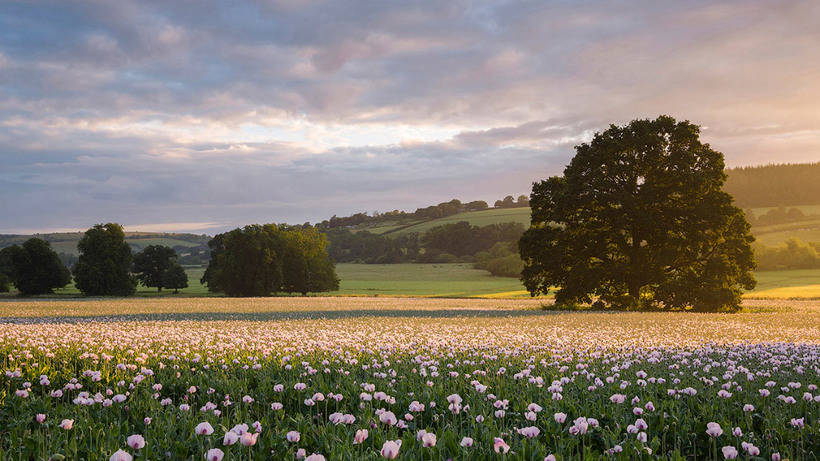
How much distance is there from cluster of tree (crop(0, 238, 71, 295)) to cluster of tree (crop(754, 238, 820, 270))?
93.2 meters

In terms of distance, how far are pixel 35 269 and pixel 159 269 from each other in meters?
15.8

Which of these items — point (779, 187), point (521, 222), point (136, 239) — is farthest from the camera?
point (136, 239)

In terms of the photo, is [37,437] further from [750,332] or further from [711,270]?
[711,270]

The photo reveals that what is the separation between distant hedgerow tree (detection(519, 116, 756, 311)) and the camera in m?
30.3

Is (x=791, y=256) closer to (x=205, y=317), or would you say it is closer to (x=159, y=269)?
(x=205, y=317)

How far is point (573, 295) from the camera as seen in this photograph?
106ft

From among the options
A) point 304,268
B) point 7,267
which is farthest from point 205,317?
point 7,267

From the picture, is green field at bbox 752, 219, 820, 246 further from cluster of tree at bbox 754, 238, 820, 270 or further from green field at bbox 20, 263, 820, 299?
green field at bbox 20, 263, 820, 299

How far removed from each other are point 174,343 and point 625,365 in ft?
31.0

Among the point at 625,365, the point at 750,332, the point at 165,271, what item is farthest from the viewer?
the point at 165,271

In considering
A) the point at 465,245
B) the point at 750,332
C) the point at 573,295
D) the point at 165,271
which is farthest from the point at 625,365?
the point at 465,245

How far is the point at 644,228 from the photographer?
104 ft

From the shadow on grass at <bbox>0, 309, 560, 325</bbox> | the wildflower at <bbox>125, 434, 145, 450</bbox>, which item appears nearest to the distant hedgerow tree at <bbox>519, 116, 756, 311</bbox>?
the shadow on grass at <bbox>0, 309, 560, 325</bbox>

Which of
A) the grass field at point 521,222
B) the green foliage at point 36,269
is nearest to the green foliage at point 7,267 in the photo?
the green foliage at point 36,269
